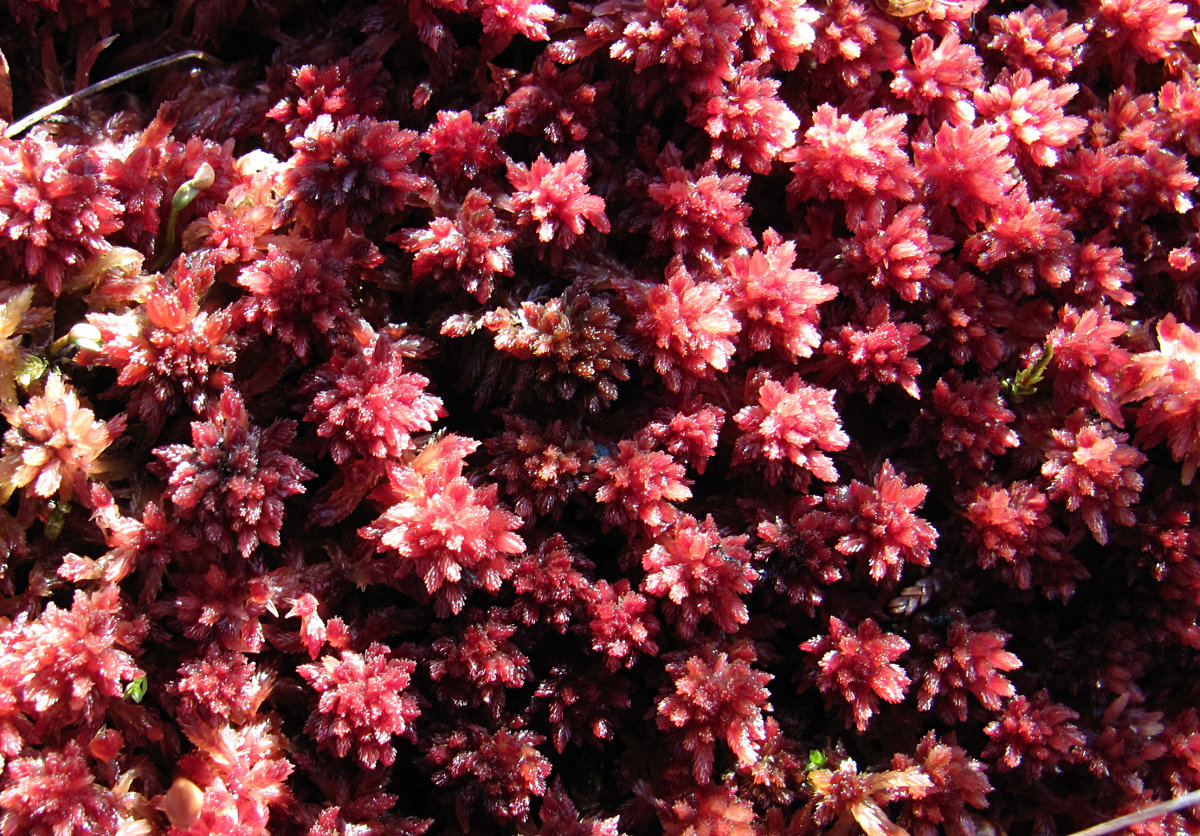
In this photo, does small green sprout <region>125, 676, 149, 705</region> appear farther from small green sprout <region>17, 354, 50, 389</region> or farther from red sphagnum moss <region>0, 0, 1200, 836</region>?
small green sprout <region>17, 354, 50, 389</region>

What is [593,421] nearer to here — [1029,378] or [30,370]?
[1029,378]

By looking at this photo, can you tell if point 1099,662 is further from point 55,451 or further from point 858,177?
point 55,451

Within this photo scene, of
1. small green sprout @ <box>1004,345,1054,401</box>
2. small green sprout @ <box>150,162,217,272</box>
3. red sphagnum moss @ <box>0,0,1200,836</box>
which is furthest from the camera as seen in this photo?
small green sprout @ <box>1004,345,1054,401</box>

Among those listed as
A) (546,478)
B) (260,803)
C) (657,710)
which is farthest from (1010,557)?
(260,803)

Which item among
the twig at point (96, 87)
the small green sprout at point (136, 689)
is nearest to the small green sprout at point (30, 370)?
the twig at point (96, 87)

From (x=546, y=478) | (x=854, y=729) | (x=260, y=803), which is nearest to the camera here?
(x=260, y=803)

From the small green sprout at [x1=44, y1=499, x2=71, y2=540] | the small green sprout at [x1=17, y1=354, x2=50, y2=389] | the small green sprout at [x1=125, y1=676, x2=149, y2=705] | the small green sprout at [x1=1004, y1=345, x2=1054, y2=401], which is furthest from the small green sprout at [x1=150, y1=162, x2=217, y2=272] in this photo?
the small green sprout at [x1=1004, y1=345, x2=1054, y2=401]

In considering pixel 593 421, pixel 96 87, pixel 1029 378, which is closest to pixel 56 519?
pixel 96 87

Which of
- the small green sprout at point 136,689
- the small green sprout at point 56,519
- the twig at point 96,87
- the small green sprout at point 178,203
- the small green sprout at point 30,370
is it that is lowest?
the small green sprout at point 136,689

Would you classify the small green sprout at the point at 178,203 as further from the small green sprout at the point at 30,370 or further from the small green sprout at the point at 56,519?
the small green sprout at the point at 56,519
